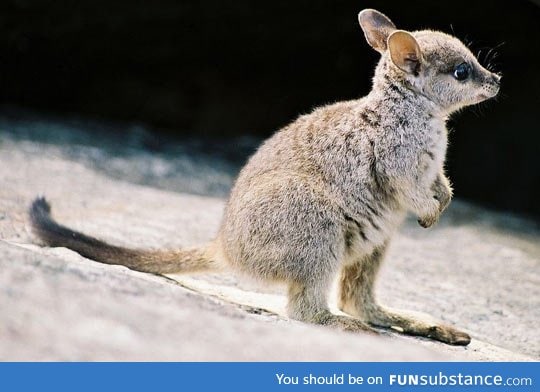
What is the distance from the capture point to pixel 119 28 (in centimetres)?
990

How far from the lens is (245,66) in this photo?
36.3 feet

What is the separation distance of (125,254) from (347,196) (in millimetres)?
1346

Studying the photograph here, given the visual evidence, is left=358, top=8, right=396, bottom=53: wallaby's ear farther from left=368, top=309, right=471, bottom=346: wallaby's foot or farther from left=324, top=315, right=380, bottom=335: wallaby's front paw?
left=324, top=315, right=380, bottom=335: wallaby's front paw

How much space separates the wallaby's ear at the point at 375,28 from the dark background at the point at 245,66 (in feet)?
12.1

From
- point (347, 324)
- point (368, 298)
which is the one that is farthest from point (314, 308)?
point (368, 298)

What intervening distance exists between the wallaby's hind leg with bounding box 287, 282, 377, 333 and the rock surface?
119mm

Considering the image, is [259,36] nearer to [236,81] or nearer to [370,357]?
[236,81]

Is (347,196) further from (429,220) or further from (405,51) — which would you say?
(405,51)

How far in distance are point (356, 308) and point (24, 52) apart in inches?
259

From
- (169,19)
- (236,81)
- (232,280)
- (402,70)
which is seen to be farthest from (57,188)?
(236,81)

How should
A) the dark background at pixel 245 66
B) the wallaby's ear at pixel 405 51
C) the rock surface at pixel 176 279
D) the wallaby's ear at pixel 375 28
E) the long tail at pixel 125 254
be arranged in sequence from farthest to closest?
1. the dark background at pixel 245 66
2. the wallaby's ear at pixel 375 28
3. the long tail at pixel 125 254
4. the wallaby's ear at pixel 405 51
5. the rock surface at pixel 176 279

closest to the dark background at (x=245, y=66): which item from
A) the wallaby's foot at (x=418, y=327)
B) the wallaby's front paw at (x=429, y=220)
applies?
the wallaby's front paw at (x=429, y=220)

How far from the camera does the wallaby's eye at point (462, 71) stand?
512cm

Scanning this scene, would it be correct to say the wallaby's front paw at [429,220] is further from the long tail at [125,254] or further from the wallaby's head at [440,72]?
the long tail at [125,254]
